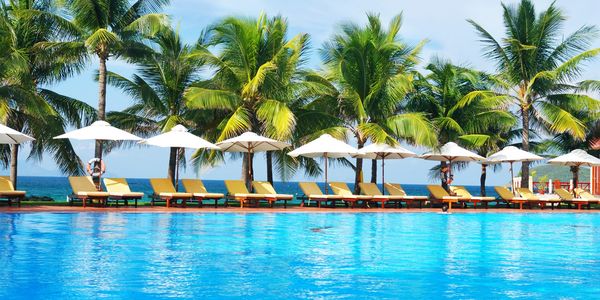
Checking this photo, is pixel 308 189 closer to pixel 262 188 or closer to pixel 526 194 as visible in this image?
pixel 262 188

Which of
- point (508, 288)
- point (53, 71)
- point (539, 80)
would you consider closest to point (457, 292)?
point (508, 288)

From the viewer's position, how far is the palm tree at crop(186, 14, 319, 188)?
23.3m

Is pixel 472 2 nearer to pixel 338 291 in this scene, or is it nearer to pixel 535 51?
pixel 535 51

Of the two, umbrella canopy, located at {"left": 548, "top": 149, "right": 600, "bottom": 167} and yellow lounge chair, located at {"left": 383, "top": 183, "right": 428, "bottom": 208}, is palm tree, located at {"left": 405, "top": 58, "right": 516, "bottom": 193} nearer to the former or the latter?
umbrella canopy, located at {"left": 548, "top": 149, "right": 600, "bottom": 167}

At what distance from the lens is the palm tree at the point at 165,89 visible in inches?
970

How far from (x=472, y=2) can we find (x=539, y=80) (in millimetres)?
7835

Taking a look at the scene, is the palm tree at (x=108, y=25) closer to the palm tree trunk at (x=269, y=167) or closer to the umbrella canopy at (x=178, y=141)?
the umbrella canopy at (x=178, y=141)

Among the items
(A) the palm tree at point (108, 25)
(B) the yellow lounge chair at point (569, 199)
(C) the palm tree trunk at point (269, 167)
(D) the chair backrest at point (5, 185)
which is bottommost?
(B) the yellow lounge chair at point (569, 199)

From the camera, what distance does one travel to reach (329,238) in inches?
532

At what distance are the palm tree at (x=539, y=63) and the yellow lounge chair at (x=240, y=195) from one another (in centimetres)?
937

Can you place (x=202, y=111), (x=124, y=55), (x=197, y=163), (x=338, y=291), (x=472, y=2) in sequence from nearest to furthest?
(x=338, y=291) < (x=472, y=2) < (x=124, y=55) < (x=202, y=111) < (x=197, y=163)

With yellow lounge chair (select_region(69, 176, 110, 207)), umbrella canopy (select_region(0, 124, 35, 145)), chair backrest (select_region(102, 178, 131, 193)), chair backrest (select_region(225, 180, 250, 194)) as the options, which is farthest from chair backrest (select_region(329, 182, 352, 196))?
umbrella canopy (select_region(0, 124, 35, 145))

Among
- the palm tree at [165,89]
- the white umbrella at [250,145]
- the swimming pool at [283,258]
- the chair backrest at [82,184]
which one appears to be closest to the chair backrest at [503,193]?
the white umbrella at [250,145]

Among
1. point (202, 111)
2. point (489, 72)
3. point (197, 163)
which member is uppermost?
point (489, 72)
